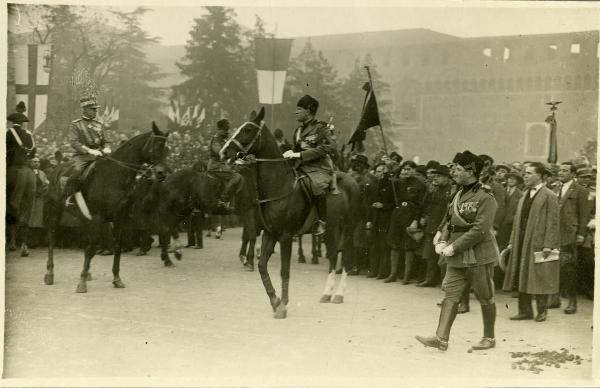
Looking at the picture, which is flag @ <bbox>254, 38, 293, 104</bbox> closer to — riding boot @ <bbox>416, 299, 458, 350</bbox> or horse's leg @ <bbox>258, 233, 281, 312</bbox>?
horse's leg @ <bbox>258, 233, 281, 312</bbox>

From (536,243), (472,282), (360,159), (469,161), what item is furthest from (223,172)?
(472,282)

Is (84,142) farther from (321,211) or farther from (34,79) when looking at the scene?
(321,211)

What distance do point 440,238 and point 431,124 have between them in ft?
109

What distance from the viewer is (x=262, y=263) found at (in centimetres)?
820

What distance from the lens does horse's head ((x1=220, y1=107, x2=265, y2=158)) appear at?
26.1ft

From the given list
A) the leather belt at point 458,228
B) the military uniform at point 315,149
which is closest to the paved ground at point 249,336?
the leather belt at point 458,228

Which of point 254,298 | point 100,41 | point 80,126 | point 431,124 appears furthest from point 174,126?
point 431,124

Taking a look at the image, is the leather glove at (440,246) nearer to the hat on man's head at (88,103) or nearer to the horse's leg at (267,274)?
the horse's leg at (267,274)

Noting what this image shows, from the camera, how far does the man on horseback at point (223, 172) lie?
11.8m

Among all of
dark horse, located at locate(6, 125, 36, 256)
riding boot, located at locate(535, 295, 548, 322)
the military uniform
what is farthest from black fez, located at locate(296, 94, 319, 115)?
dark horse, located at locate(6, 125, 36, 256)

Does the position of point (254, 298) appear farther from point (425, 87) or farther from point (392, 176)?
point (425, 87)

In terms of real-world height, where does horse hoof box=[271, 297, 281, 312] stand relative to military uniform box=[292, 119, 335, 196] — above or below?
below

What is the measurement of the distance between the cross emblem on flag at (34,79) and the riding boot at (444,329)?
651 centimetres

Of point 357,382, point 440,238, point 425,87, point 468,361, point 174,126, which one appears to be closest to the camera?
point 357,382
